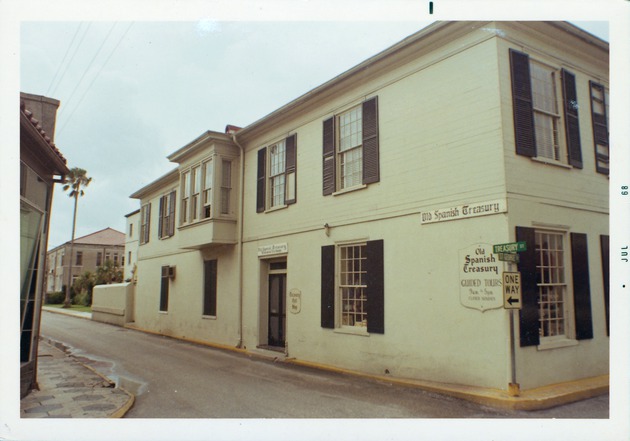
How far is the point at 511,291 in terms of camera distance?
7207 mm

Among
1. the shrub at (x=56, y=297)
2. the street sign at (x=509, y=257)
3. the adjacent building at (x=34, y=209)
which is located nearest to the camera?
the street sign at (x=509, y=257)

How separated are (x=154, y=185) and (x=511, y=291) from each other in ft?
55.8

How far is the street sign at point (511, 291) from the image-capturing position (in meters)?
7.18

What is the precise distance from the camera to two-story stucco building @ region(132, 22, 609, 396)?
26.8 feet

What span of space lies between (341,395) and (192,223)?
949cm

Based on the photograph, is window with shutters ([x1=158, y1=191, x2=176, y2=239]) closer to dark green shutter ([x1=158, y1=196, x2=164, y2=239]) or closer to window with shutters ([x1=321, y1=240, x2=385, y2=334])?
dark green shutter ([x1=158, y1=196, x2=164, y2=239])

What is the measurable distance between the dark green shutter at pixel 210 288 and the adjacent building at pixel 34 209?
301 inches

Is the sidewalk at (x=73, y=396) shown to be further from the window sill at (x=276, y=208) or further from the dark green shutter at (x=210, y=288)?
the window sill at (x=276, y=208)

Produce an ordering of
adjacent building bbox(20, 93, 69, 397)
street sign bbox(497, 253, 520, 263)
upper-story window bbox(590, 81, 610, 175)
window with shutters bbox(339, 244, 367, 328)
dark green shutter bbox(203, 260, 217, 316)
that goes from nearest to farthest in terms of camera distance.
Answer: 1. street sign bbox(497, 253, 520, 263)
2. adjacent building bbox(20, 93, 69, 397)
3. upper-story window bbox(590, 81, 610, 175)
4. window with shutters bbox(339, 244, 367, 328)
5. dark green shutter bbox(203, 260, 217, 316)

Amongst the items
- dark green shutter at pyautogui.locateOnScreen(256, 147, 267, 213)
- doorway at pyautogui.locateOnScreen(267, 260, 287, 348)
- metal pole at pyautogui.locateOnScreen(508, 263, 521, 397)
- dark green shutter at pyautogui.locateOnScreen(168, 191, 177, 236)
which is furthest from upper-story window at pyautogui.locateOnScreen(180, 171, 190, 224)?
metal pole at pyautogui.locateOnScreen(508, 263, 521, 397)

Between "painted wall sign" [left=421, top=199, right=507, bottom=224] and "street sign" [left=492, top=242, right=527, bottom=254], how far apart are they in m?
0.77

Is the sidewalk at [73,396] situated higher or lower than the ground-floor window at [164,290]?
lower

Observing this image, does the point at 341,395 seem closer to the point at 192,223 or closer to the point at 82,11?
the point at 82,11

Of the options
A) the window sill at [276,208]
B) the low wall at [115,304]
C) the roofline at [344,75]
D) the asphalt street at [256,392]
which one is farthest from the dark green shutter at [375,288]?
the low wall at [115,304]
